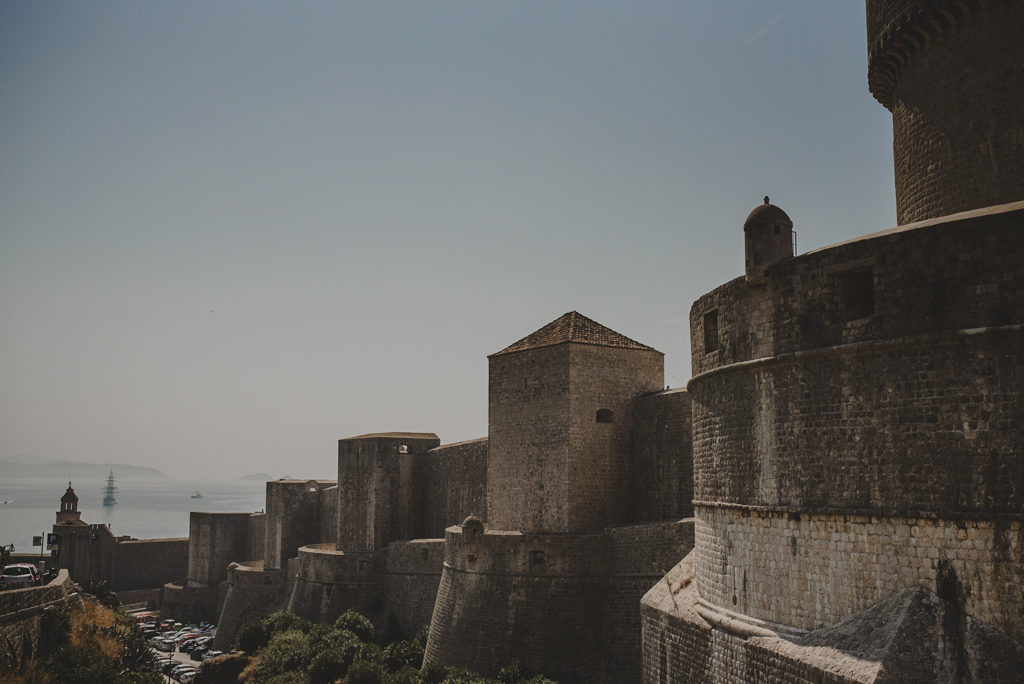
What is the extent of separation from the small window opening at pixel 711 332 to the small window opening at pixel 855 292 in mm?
2611

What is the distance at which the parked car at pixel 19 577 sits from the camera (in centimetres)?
2020

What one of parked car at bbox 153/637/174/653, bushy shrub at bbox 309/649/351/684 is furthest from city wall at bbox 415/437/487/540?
parked car at bbox 153/637/174/653

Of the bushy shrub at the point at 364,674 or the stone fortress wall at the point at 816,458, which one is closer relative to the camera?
the stone fortress wall at the point at 816,458

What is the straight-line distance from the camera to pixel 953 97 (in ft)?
38.7

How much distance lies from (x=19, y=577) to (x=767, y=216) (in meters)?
20.2

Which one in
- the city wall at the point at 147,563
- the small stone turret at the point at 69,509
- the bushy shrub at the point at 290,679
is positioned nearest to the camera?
the bushy shrub at the point at 290,679

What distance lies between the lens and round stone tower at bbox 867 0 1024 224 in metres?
11.1

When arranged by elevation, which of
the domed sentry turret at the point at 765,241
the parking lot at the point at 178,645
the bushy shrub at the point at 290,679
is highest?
the domed sentry turret at the point at 765,241

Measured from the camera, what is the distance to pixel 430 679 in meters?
18.1

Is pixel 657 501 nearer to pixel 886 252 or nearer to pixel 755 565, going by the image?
pixel 755 565

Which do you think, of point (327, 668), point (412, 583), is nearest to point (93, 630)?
point (327, 668)

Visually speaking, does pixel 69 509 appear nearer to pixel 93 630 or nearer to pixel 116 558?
pixel 116 558

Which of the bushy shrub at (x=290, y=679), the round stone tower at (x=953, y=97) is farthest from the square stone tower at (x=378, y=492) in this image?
the round stone tower at (x=953, y=97)

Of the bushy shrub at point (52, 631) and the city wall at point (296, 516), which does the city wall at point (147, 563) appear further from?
the bushy shrub at point (52, 631)
